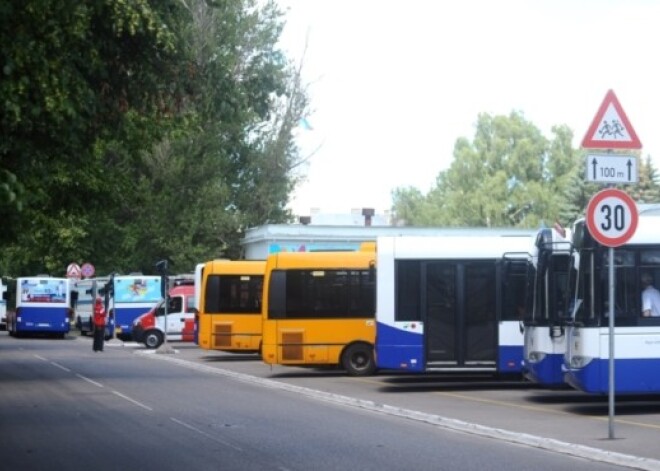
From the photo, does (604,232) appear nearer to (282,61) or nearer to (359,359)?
(359,359)

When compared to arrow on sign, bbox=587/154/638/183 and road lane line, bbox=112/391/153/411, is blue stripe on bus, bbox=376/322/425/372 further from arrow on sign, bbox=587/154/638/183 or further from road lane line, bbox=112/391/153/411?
arrow on sign, bbox=587/154/638/183

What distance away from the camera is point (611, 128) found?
1662 cm

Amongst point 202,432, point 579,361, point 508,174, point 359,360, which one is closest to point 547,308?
A: point 579,361

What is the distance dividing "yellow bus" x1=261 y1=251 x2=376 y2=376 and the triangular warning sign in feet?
48.3

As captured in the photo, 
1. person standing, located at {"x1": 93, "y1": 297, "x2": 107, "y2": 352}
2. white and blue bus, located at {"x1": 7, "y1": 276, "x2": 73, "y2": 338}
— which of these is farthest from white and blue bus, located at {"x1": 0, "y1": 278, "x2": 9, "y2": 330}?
person standing, located at {"x1": 93, "y1": 297, "x2": 107, "y2": 352}

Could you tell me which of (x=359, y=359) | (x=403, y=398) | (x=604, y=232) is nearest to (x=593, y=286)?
(x=604, y=232)

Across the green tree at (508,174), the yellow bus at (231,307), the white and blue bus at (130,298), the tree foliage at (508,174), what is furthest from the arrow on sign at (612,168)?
the green tree at (508,174)

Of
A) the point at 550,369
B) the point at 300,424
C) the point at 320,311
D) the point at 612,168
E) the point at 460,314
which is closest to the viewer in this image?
the point at 612,168

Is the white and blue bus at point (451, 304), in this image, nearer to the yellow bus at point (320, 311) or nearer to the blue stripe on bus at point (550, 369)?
the yellow bus at point (320, 311)

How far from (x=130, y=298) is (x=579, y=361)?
4298cm

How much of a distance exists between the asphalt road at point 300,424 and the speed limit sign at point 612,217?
8.37ft

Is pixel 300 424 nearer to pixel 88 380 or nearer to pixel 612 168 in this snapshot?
pixel 612 168

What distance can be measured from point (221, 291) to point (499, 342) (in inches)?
544

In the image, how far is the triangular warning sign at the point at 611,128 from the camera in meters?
16.6
